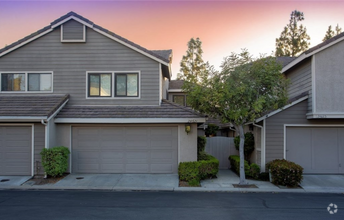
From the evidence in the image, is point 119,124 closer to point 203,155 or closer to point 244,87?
point 203,155

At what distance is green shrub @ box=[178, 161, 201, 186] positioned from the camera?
10.8 metres

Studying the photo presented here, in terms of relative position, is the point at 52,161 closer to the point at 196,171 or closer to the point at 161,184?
the point at 161,184

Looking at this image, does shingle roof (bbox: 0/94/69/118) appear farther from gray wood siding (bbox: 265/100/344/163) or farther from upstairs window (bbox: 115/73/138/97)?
gray wood siding (bbox: 265/100/344/163)

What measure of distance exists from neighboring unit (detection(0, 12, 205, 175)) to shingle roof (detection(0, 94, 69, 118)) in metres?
0.04

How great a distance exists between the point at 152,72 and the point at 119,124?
9.60 ft

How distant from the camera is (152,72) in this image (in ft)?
42.2

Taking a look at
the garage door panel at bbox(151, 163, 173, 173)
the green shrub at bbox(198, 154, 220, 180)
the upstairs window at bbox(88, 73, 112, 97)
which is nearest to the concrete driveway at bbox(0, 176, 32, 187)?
the upstairs window at bbox(88, 73, 112, 97)

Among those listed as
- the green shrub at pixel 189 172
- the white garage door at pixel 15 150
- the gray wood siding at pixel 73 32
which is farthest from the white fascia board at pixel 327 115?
the white garage door at pixel 15 150

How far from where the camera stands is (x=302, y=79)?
12672 millimetres

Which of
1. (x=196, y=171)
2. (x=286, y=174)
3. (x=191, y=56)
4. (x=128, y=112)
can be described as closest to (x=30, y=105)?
(x=128, y=112)

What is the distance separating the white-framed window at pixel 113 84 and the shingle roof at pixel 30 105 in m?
1.34

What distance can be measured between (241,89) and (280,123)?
3.60 metres

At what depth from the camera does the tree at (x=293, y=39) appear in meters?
27.5

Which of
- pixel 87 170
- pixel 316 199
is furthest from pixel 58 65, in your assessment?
pixel 316 199
